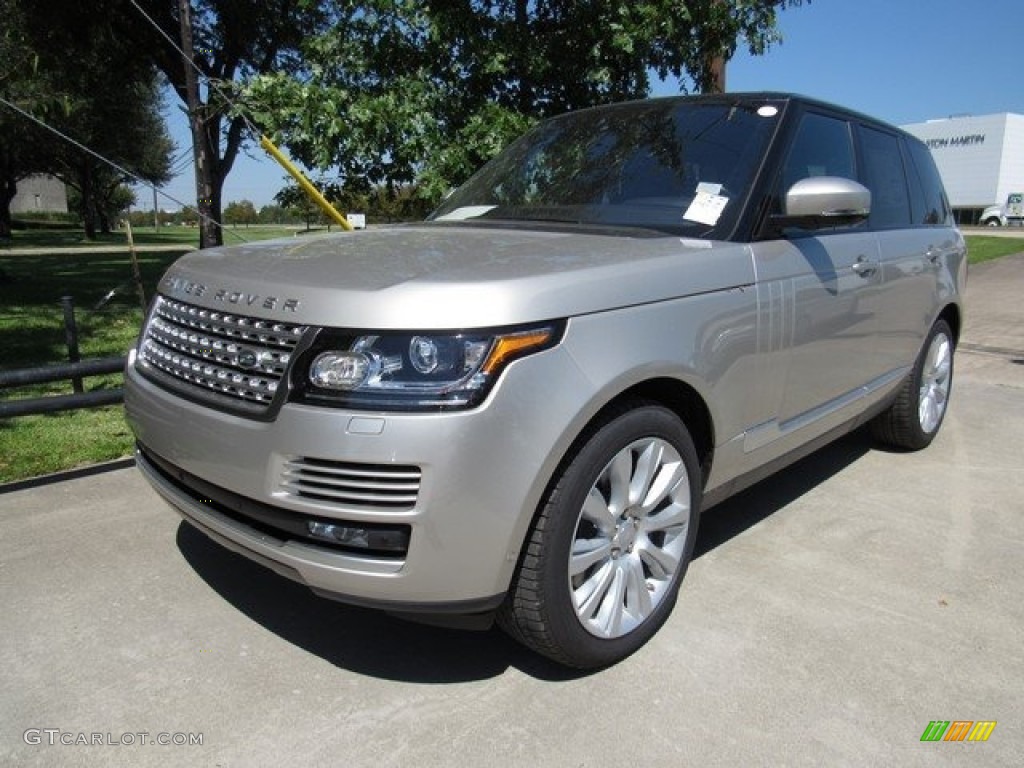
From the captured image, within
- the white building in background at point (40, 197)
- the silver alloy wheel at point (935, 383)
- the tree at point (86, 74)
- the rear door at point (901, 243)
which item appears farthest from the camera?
the white building in background at point (40, 197)

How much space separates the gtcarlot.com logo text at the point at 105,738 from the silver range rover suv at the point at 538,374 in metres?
0.53

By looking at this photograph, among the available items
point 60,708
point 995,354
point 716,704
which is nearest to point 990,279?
point 995,354

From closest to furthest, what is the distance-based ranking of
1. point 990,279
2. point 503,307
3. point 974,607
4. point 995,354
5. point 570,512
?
point 503,307 → point 570,512 → point 974,607 → point 995,354 → point 990,279

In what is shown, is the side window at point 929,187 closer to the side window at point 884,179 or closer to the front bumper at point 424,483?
the side window at point 884,179

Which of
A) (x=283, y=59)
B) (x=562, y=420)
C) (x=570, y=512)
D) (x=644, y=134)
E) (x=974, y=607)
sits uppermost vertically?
(x=283, y=59)

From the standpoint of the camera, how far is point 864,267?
3688 mm

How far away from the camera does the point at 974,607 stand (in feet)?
10.2

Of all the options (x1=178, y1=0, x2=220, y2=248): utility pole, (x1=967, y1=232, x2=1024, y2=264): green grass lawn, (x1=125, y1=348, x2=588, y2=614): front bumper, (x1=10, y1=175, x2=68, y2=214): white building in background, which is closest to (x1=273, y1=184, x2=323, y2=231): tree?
(x1=178, y1=0, x2=220, y2=248): utility pole

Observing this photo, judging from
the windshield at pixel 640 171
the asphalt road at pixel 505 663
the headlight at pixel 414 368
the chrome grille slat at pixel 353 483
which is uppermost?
the windshield at pixel 640 171

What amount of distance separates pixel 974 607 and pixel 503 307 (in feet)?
7.49

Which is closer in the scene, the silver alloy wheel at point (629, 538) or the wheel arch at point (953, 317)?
the silver alloy wheel at point (629, 538)

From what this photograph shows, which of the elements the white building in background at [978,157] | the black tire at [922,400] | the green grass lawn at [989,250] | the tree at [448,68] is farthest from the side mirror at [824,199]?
the white building in background at [978,157]

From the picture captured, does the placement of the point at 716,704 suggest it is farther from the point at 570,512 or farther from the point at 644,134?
the point at 644,134

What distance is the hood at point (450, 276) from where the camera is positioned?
2.14 meters
